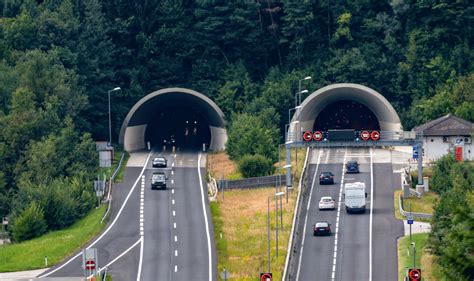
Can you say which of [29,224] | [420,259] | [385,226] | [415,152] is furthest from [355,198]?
[29,224]

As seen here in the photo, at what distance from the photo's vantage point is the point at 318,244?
11169 cm

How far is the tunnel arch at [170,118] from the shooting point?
15162 cm

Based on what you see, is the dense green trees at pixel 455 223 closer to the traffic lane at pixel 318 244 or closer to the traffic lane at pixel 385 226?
the traffic lane at pixel 385 226

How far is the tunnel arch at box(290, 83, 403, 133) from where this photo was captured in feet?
486

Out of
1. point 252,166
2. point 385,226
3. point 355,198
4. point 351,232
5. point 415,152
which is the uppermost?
point 415,152

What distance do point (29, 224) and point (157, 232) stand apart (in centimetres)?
987

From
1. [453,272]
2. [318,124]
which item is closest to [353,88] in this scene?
[318,124]

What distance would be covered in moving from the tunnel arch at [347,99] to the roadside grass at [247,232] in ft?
63.7

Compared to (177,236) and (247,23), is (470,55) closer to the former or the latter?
(247,23)

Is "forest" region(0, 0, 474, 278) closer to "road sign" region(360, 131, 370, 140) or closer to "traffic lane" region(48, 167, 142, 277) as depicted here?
"traffic lane" region(48, 167, 142, 277)

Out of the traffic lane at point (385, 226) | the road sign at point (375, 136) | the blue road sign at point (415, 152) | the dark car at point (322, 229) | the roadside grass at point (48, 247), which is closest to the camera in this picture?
the traffic lane at point (385, 226)

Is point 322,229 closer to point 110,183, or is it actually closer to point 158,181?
point 158,181

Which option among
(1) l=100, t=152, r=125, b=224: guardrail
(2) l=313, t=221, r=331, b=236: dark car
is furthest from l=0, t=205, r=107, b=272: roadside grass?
(2) l=313, t=221, r=331, b=236: dark car

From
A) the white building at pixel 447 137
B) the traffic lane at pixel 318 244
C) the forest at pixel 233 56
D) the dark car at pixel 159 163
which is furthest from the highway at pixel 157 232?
the white building at pixel 447 137
